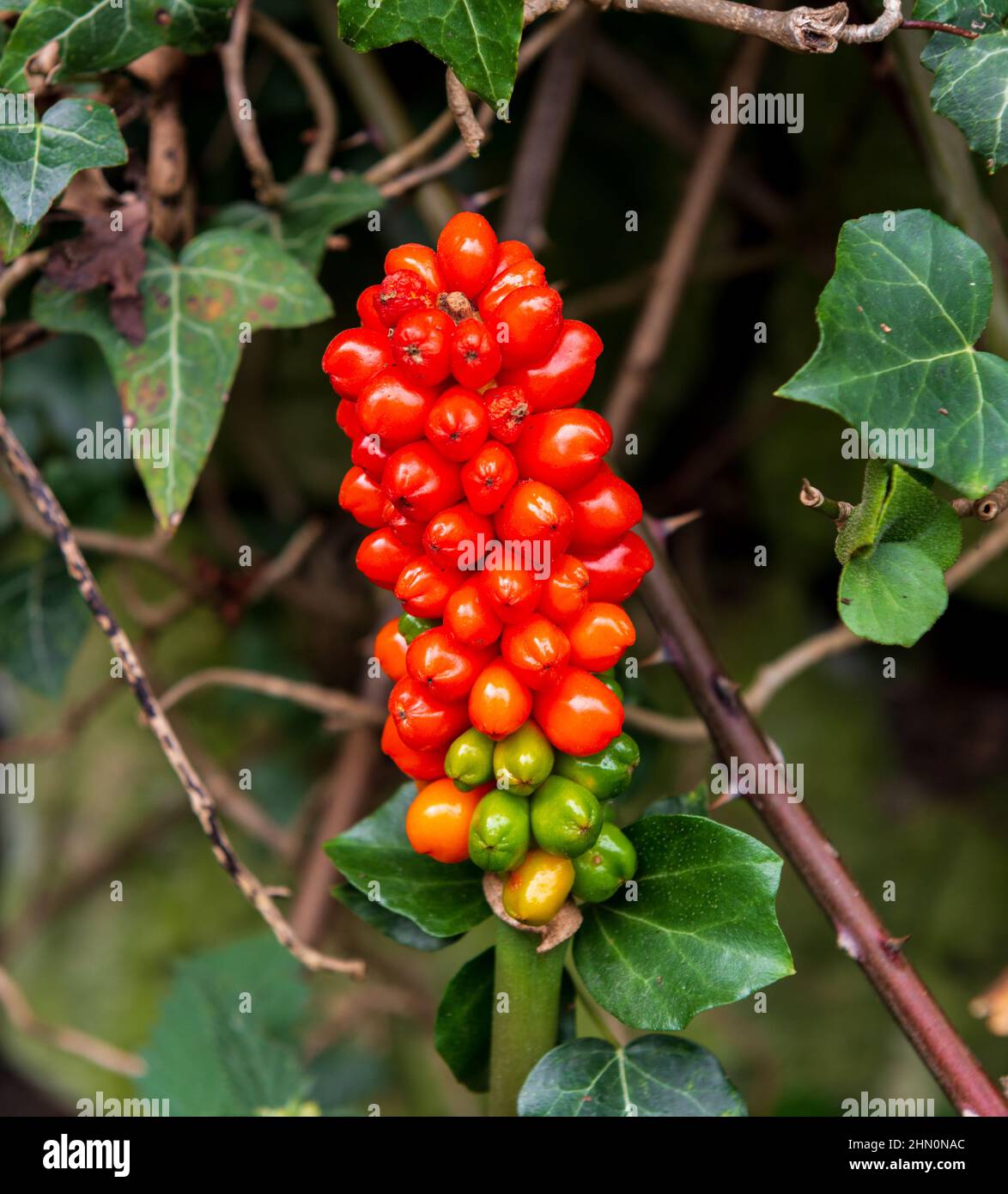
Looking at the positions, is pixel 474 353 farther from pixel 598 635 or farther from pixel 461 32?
pixel 461 32

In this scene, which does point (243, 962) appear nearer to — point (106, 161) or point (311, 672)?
point (311, 672)

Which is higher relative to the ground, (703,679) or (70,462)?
(70,462)

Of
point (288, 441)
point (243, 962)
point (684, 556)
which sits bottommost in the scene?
point (243, 962)

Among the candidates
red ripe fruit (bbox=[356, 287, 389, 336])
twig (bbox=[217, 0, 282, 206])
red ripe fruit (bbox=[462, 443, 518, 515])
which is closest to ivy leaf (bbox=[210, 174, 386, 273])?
twig (bbox=[217, 0, 282, 206])

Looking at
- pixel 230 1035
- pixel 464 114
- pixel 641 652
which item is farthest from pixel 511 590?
pixel 641 652

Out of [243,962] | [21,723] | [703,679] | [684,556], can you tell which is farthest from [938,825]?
[21,723]

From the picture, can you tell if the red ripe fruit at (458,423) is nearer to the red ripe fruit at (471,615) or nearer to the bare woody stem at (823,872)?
the red ripe fruit at (471,615)

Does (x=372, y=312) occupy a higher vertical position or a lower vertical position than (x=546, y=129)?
lower
